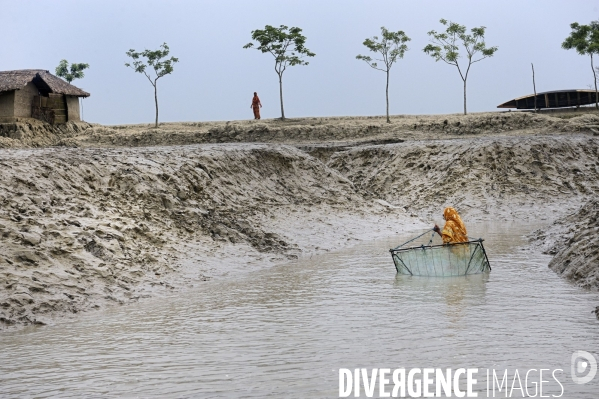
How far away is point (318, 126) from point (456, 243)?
78.2 feet

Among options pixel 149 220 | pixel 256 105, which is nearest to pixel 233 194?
pixel 149 220

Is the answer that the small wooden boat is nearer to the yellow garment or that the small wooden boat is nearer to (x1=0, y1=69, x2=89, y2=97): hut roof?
the yellow garment

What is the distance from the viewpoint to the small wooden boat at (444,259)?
11867 mm

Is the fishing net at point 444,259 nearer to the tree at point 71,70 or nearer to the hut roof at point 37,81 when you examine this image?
the hut roof at point 37,81

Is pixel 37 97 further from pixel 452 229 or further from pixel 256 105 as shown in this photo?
pixel 452 229

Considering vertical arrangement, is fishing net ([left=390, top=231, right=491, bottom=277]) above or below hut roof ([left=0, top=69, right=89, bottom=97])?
below

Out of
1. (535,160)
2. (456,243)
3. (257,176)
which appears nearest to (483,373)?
(456,243)

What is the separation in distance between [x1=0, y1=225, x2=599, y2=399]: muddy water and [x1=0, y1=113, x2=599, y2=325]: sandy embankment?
1.01 m

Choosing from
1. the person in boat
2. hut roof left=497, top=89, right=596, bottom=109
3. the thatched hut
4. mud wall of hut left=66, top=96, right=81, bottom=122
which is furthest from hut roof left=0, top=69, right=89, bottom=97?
the person in boat

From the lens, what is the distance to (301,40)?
42250mm

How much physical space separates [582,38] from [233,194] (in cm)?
3040

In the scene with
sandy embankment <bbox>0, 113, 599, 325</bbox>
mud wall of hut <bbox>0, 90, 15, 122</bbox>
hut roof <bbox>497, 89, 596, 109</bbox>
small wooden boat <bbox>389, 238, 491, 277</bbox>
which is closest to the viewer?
sandy embankment <bbox>0, 113, 599, 325</bbox>

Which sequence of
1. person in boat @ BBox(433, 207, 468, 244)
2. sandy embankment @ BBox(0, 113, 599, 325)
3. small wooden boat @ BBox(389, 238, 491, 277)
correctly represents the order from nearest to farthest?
sandy embankment @ BBox(0, 113, 599, 325) < small wooden boat @ BBox(389, 238, 491, 277) < person in boat @ BBox(433, 207, 468, 244)

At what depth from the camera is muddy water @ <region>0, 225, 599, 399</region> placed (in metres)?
6.77
